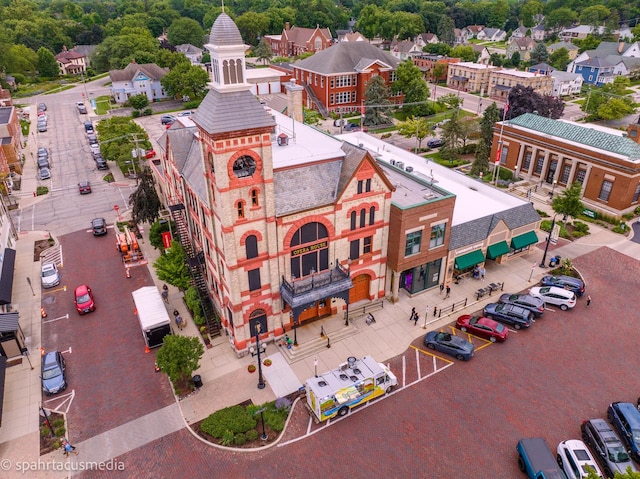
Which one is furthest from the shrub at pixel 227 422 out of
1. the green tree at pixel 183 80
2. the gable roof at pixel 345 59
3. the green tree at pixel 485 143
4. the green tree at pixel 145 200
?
the green tree at pixel 183 80

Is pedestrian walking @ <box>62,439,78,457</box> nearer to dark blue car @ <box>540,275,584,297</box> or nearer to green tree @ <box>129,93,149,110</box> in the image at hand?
dark blue car @ <box>540,275,584,297</box>

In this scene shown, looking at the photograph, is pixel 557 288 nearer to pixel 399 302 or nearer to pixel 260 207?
pixel 399 302

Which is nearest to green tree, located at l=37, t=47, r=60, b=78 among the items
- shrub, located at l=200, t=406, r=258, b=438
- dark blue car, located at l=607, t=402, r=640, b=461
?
shrub, located at l=200, t=406, r=258, b=438

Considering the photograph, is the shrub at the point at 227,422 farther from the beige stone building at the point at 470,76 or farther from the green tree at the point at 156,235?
the beige stone building at the point at 470,76

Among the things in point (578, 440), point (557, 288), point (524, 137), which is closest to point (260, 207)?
point (578, 440)

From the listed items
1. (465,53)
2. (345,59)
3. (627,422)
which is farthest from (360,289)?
(465,53)

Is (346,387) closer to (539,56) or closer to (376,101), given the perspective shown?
(376,101)

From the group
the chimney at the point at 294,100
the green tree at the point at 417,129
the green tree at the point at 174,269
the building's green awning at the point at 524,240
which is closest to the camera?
the green tree at the point at 174,269
